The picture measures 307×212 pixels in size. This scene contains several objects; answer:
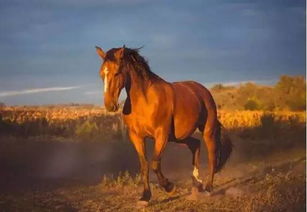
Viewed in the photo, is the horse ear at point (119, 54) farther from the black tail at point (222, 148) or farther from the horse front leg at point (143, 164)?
the black tail at point (222, 148)

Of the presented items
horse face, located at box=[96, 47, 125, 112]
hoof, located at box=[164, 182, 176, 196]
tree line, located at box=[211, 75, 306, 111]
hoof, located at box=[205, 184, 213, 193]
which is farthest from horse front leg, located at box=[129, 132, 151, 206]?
tree line, located at box=[211, 75, 306, 111]

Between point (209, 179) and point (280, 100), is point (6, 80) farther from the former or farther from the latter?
point (280, 100)

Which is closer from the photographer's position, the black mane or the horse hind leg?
the black mane

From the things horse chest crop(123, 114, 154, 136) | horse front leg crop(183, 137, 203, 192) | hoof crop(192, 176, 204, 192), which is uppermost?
horse chest crop(123, 114, 154, 136)

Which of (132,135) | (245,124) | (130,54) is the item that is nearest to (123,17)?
(130,54)

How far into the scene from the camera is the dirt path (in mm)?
2617

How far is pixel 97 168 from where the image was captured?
279 centimetres

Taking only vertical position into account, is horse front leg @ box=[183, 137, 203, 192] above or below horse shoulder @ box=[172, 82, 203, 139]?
below

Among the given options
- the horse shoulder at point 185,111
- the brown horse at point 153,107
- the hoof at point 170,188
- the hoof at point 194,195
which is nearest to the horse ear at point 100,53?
the brown horse at point 153,107

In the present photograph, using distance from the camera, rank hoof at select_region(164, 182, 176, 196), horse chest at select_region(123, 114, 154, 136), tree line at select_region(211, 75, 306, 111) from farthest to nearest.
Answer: tree line at select_region(211, 75, 306, 111) → hoof at select_region(164, 182, 176, 196) → horse chest at select_region(123, 114, 154, 136)

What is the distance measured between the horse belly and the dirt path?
26 centimetres

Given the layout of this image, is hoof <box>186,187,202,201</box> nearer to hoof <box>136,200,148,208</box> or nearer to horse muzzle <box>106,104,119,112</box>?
hoof <box>136,200,148,208</box>

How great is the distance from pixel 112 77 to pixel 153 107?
280 millimetres

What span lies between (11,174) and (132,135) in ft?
2.14
